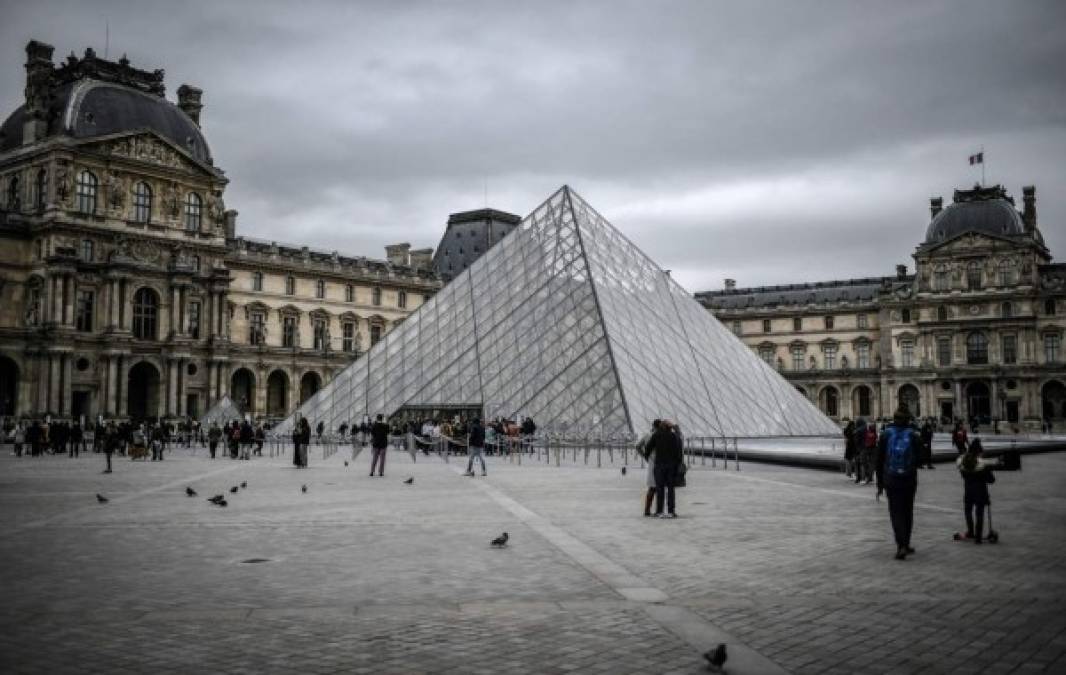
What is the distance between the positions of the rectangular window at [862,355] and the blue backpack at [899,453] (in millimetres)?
73188

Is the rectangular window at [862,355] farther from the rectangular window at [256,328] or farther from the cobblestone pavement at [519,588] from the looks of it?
the cobblestone pavement at [519,588]

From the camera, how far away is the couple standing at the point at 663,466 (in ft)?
37.0

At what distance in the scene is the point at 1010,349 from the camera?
68812 millimetres

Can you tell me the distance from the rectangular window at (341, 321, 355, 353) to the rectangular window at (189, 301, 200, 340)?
12543 mm

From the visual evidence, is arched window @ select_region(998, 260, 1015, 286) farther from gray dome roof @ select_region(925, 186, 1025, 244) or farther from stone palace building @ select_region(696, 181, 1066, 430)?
gray dome roof @ select_region(925, 186, 1025, 244)

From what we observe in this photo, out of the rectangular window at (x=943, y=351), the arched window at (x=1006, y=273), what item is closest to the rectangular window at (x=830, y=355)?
the rectangular window at (x=943, y=351)

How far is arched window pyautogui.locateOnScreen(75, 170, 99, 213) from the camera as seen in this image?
163 feet

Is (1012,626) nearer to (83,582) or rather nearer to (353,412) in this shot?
(83,582)

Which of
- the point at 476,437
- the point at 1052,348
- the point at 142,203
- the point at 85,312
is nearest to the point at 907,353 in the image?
the point at 1052,348

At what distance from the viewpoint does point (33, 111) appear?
2000 inches

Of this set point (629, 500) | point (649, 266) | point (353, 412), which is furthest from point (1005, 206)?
point (629, 500)

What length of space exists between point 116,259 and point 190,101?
45.2 feet

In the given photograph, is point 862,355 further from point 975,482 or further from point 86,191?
point 975,482

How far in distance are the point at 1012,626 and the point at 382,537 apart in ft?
19.0
